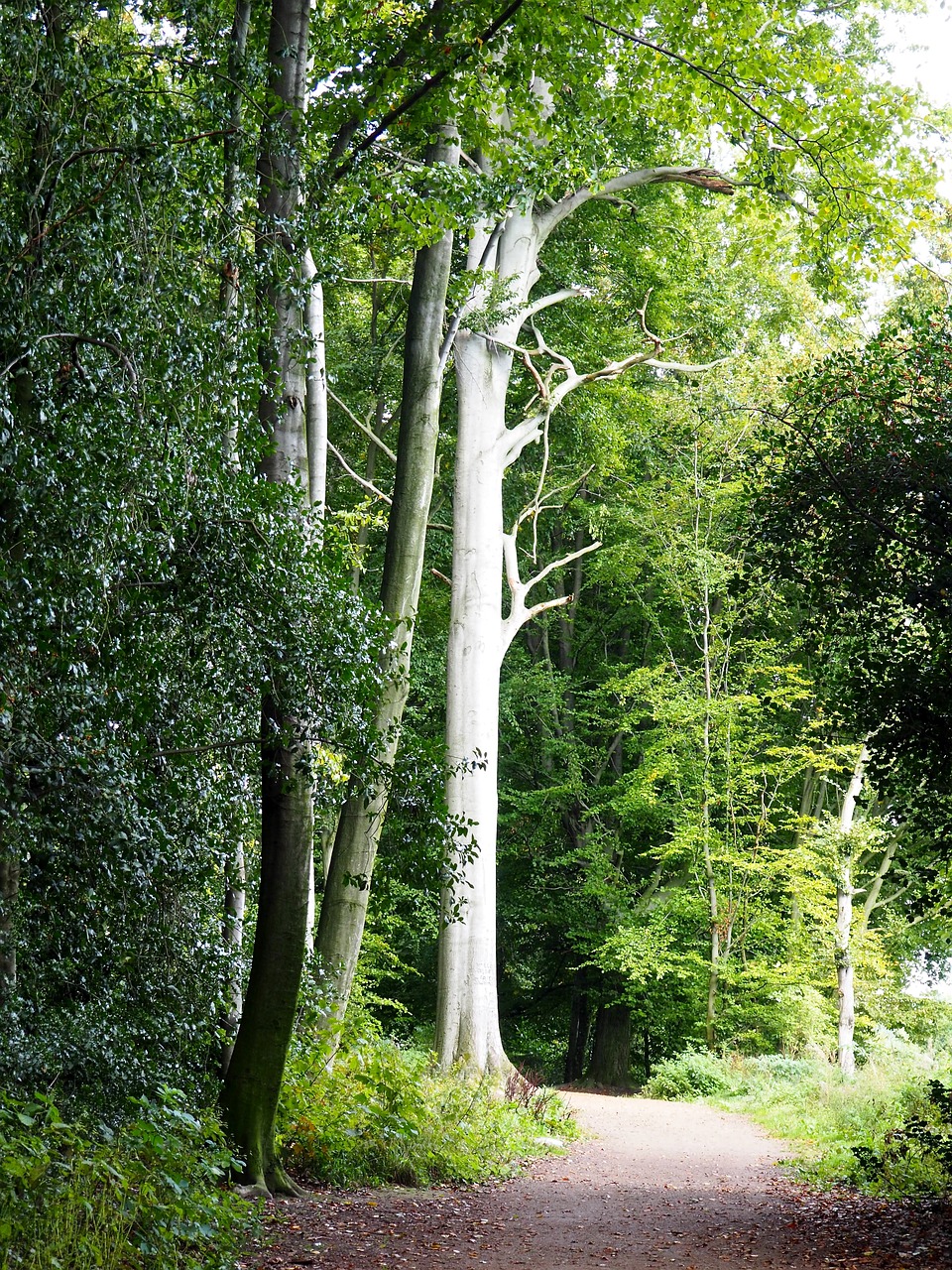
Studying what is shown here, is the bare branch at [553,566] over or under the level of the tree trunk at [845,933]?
over

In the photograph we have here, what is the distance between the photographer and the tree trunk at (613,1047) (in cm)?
2062

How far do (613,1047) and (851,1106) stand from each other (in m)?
9.25

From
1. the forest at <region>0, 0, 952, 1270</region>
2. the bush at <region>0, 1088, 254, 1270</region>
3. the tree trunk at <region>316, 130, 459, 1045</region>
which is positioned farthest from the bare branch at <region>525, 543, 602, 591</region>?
the bush at <region>0, 1088, 254, 1270</region>

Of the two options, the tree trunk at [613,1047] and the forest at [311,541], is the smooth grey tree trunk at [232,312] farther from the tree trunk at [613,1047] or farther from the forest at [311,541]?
the tree trunk at [613,1047]

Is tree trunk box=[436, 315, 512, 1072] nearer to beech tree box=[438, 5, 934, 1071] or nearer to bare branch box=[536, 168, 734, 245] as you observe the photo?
beech tree box=[438, 5, 934, 1071]

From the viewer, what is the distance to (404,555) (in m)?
9.56

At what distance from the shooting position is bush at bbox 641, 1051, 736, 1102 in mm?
16766

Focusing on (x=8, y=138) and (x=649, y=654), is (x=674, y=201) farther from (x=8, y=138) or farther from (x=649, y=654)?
(x=8, y=138)

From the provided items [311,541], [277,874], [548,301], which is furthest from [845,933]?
[311,541]

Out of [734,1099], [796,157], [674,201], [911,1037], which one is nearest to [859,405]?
[796,157]

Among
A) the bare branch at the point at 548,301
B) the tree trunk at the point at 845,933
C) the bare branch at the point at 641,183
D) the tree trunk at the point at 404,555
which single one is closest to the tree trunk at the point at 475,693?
the bare branch at the point at 548,301

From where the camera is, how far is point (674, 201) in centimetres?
1565

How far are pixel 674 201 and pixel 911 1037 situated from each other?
13.8m

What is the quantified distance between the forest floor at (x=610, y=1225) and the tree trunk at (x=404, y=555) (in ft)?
6.40
